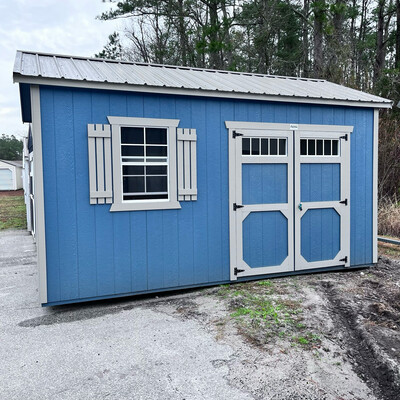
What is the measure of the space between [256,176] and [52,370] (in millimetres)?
3201

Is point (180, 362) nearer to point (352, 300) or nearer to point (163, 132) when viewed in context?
point (352, 300)

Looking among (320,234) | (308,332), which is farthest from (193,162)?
(308,332)

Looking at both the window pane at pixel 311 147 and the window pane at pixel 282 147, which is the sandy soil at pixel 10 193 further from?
the window pane at pixel 311 147

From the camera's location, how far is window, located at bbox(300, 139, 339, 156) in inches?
202

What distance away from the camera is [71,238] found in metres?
4.04

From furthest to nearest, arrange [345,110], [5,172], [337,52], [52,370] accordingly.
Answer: [5,172], [337,52], [345,110], [52,370]

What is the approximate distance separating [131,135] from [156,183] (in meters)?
0.62

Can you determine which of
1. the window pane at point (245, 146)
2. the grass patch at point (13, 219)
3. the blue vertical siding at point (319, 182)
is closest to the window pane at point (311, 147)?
the blue vertical siding at point (319, 182)

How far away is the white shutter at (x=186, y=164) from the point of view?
4453 millimetres

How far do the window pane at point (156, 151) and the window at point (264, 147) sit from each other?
3.50ft

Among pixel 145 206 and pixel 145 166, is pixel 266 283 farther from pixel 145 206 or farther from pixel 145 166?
pixel 145 166

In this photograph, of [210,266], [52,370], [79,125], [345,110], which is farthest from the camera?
[345,110]

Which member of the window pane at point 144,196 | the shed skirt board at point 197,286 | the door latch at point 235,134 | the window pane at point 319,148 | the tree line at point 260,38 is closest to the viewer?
the shed skirt board at point 197,286

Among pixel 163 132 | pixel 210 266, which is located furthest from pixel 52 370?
pixel 163 132
